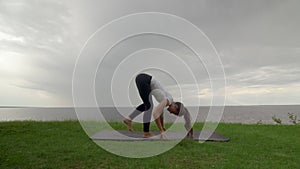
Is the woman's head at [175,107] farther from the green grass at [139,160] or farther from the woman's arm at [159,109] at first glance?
the green grass at [139,160]

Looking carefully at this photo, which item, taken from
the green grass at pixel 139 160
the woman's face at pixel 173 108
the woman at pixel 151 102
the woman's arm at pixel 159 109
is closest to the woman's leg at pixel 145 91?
the woman at pixel 151 102

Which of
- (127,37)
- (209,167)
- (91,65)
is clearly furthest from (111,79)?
(209,167)

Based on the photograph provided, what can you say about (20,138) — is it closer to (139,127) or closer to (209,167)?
(139,127)

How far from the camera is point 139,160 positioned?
12.4 ft

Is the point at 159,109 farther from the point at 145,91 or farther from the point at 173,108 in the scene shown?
the point at 145,91

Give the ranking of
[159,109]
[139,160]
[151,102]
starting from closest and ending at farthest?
[139,160], [159,109], [151,102]

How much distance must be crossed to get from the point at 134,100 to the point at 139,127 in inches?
55.8

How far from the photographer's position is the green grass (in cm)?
358

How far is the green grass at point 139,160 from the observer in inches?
141

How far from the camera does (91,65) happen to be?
434 cm

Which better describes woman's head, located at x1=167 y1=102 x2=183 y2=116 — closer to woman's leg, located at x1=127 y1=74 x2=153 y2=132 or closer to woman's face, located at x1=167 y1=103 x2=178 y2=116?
woman's face, located at x1=167 y1=103 x2=178 y2=116

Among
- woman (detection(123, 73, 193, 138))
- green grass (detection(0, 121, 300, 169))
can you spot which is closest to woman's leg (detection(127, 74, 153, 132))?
woman (detection(123, 73, 193, 138))

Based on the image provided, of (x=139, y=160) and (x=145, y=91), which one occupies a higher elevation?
(x=145, y=91)

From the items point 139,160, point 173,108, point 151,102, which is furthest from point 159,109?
point 139,160
